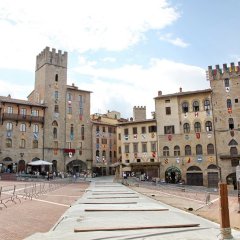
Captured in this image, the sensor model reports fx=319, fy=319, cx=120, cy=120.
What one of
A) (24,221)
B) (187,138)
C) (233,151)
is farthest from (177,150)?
(24,221)

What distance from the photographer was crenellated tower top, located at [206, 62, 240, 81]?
50584mm

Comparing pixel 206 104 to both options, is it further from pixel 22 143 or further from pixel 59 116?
pixel 22 143

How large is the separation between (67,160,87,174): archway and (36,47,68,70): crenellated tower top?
19834 mm

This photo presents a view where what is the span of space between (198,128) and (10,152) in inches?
1263

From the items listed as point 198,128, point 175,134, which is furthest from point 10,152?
point 198,128

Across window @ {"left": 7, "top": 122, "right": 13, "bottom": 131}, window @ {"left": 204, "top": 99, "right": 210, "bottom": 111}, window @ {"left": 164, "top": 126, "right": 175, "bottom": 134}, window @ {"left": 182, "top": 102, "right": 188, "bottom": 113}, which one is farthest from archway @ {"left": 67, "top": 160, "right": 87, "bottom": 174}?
window @ {"left": 204, "top": 99, "right": 210, "bottom": 111}

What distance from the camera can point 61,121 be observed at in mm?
62281

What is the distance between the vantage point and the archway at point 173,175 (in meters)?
51.2

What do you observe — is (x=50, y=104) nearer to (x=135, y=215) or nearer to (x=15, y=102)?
(x=15, y=102)

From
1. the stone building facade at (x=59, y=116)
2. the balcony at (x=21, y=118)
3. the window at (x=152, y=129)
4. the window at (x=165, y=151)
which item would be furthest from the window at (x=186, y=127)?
the balcony at (x=21, y=118)

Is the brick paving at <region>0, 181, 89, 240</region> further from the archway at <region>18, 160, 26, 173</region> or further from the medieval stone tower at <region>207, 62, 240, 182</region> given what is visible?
the archway at <region>18, 160, 26, 173</region>

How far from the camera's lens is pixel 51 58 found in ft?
212

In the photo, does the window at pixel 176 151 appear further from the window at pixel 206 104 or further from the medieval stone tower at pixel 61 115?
the medieval stone tower at pixel 61 115

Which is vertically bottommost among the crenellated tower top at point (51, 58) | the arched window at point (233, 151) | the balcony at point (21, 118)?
the arched window at point (233, 151)
